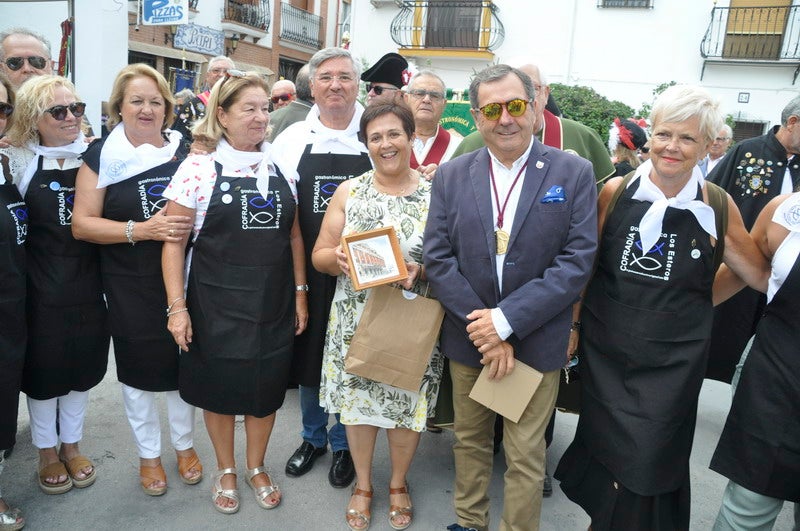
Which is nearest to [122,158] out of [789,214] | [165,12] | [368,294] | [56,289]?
[56,289]

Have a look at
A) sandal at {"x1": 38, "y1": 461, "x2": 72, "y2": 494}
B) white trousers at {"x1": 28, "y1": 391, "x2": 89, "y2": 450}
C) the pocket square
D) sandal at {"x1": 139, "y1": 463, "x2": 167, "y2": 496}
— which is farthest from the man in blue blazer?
sandal at {"x1": 38, "y1": 461, "x2": 72, "y2": 494}

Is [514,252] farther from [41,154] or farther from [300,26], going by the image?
[300,26]

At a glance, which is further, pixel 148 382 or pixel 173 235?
pixel 148 382

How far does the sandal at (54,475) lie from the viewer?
3129mm

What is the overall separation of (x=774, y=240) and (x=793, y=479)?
92 cm

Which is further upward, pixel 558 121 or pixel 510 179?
pixel 558 121

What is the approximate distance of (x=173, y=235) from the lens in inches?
111

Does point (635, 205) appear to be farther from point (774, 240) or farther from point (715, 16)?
point (715, 16)

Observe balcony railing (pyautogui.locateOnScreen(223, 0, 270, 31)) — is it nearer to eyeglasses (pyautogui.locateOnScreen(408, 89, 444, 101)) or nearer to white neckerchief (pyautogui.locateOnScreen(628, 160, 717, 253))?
eyeglasses (pyautogui.locateOnScreen(408, 89, 444, 101))

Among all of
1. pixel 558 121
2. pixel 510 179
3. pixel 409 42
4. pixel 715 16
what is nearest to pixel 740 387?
pixel 510 179

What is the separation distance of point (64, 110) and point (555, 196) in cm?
232

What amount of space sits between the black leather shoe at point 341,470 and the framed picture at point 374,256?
1.37 m

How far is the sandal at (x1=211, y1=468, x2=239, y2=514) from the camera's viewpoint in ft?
10.0

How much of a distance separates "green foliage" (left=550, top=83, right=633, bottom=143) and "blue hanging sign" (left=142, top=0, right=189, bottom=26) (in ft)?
24.1
